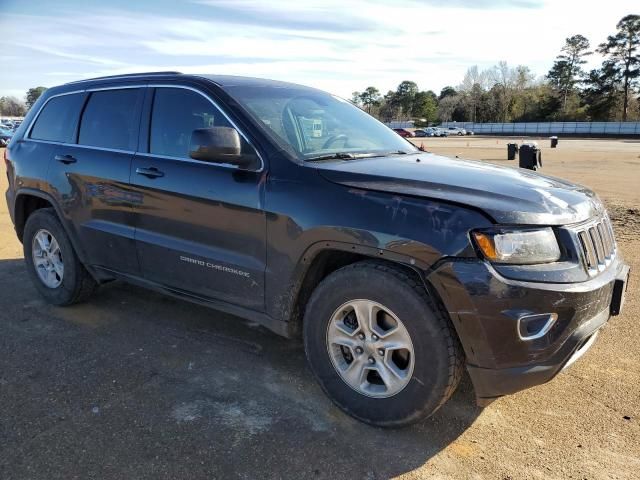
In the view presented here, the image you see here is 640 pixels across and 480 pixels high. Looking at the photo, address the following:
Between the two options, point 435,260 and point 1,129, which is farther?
point 1,129

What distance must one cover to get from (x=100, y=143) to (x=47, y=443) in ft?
7.48

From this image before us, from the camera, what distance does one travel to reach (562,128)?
72.1 meters

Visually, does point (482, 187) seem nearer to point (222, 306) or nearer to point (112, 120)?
point (222, 306)

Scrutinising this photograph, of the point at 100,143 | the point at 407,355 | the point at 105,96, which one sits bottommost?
the point at 407,355

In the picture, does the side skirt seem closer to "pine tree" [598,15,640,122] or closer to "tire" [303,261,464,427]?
"tire" [303,261,464,427]

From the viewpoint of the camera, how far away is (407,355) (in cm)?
272

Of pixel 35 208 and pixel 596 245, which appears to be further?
pixel 35 208

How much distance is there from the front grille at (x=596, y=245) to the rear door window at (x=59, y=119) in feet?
12.7

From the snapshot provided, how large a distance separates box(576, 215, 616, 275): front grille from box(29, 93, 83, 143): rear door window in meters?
3.87

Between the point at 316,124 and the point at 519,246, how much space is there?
5.73 feet

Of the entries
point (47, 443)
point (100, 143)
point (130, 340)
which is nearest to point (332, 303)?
point (47, 443)

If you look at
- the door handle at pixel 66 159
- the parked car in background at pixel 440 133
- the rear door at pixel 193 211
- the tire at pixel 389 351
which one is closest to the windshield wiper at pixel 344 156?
the rear door at pixel 193 211

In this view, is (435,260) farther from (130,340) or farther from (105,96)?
(105,96)

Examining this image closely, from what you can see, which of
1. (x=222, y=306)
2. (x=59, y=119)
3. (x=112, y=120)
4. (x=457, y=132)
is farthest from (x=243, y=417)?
(x=457, y=132)
